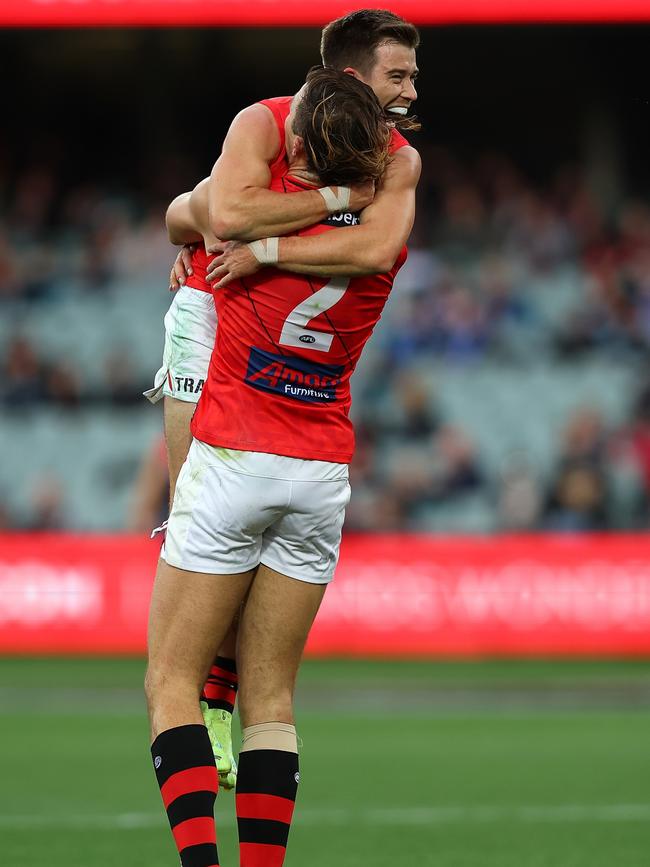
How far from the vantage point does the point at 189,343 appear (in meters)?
4.60

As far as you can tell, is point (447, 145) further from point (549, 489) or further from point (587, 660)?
point (587, 660)

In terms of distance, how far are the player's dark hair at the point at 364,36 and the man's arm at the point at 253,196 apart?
30 centimetres

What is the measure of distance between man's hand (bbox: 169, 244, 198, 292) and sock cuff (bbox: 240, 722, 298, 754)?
1346mm

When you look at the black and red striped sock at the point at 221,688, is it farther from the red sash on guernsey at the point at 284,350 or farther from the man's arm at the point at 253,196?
the man's arm at the point at 253,196

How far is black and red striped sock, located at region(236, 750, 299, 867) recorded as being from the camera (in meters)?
4.07

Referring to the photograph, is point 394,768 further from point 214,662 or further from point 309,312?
point 309,312

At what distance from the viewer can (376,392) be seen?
605 inches

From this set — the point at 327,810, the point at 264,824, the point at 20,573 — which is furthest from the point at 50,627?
the point at 264,824

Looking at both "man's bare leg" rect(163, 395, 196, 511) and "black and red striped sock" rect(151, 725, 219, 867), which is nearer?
"black and red striped sock" rect(151, 725, 219, 867)

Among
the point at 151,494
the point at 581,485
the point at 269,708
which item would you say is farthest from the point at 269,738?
the point at 581,485

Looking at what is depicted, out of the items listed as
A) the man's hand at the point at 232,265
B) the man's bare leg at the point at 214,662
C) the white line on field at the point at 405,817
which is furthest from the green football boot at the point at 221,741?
the white line on field at the point at 405,817

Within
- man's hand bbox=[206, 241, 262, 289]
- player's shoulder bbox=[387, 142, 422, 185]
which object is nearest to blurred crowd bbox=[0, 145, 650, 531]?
player's shoulder bbox=[387, 142, 422, 185]

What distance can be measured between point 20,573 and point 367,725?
4.31 metres

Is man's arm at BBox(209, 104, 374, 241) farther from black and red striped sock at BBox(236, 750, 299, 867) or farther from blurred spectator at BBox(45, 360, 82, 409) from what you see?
blurred spectator at BBox(45, 360, 82, 409)
